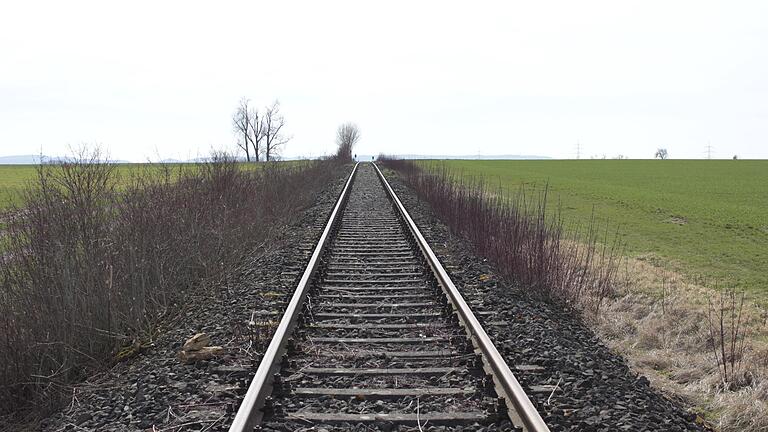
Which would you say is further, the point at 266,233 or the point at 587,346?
the point at 266,233

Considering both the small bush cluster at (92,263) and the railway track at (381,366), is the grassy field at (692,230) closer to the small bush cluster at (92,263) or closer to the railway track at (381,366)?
the railway track at (381,366)

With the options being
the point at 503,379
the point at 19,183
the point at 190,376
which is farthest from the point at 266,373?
Answer: the point at 19,183

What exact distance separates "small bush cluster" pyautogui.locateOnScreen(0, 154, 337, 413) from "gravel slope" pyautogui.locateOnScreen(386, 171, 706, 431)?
129 inches

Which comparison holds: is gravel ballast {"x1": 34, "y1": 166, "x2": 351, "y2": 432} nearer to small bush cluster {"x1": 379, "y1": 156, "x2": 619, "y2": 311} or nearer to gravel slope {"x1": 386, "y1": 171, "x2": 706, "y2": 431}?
gravel slope {"x1": 386, "y1": 171, "x2": 706, "y2": 431}

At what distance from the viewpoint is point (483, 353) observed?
14.0 feet

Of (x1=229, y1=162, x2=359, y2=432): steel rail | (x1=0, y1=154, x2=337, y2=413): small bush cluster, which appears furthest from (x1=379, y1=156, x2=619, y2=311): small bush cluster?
(x1=0, y1=154, x2=337, y2=413): small bush cluster

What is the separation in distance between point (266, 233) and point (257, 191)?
277cm

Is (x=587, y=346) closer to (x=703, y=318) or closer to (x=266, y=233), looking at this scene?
(x=703, y=318)

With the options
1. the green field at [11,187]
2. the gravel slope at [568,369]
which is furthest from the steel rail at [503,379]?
the green field at [11,187]

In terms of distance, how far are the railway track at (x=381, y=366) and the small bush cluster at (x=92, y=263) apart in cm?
154

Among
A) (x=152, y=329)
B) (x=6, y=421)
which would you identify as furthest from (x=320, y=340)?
(x=6, y=421)

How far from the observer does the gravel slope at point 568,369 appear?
3.44 metres

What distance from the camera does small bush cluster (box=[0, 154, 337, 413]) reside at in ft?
14.1

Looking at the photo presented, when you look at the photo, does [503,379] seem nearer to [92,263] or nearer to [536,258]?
[536,258]
